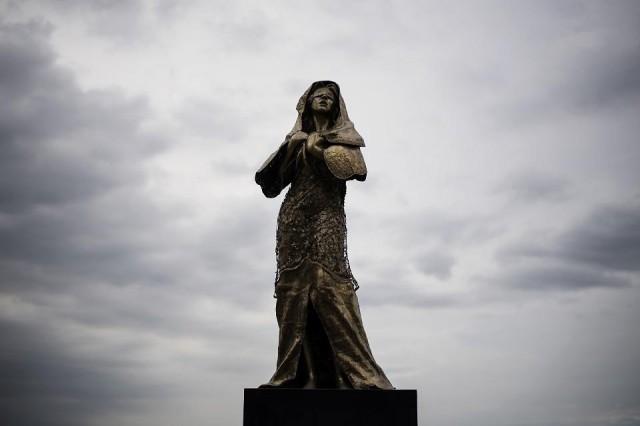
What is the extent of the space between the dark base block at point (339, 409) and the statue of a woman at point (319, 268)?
20 centimetres

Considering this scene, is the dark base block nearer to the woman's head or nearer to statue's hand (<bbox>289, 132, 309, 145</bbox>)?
statue's hand (<bbox>289, 132, 309, 145</bbox>)

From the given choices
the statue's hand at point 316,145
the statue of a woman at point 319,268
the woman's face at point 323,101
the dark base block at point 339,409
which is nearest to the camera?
the dark base block at point 339,409

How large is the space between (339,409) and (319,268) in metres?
1.39

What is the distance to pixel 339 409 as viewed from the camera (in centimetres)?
620

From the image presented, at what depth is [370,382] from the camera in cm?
642

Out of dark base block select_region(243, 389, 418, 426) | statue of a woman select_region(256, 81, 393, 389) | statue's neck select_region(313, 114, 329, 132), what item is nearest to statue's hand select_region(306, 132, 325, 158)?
statue of a woman select_region(256, 81, 393, 389)

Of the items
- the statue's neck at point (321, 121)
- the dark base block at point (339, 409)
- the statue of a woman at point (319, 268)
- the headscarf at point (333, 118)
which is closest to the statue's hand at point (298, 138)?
the statue of a woman at point (319, 268)

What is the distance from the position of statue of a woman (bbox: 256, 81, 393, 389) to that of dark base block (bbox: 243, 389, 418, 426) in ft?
0.66

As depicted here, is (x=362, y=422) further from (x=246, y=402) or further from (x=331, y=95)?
(x=331, y=95)

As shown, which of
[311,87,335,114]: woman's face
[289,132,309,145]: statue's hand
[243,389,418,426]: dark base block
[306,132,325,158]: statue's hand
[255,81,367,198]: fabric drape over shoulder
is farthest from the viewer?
[311,87,335,114]: woman's face

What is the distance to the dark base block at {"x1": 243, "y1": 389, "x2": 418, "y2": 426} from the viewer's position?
6180mm

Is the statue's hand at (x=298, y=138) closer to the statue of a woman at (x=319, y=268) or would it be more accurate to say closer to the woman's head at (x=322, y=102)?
the statue of a woman at (x=319, y=268)

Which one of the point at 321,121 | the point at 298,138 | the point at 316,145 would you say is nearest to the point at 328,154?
the point at 316,145

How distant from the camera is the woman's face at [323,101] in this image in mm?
7348
